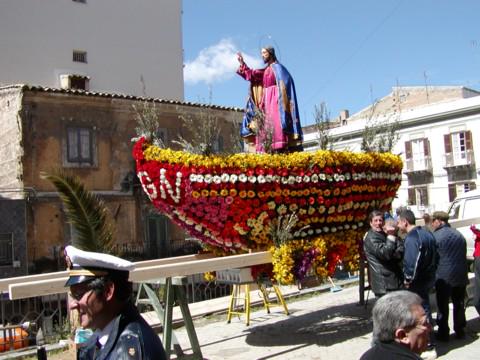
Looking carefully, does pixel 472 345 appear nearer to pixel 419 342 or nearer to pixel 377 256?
pixel 377 256

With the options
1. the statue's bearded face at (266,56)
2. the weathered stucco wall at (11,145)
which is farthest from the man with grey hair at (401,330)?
the weathered stucco wall at (11,145)

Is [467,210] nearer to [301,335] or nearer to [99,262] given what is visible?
[301,335]

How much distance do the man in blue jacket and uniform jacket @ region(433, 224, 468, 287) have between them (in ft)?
2.64

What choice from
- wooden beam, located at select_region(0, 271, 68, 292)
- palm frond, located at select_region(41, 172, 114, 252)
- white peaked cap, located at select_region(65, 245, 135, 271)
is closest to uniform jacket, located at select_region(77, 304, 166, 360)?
white peaked cap, located at select_region(65, 245, 135, 271)

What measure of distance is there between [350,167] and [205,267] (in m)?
2.81

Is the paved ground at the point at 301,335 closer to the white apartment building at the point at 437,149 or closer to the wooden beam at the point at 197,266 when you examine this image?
the wooden beam at the point at 197,266

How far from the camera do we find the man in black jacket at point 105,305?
8.17ft

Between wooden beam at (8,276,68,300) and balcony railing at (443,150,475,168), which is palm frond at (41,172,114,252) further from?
balcony railing at (443,150,475,168)

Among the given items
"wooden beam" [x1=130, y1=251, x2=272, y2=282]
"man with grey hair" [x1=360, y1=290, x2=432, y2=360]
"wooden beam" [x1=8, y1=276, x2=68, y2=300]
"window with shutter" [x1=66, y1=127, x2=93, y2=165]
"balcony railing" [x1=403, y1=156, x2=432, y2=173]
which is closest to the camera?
"man with grey hair" [x1=360, y1=290, x2=432, y2=360]

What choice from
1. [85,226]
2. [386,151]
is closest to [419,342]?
[85,226]

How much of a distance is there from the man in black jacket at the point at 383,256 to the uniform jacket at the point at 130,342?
4608 millimetres

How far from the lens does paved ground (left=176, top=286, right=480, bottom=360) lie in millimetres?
7270

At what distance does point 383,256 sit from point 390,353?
3.98 meters

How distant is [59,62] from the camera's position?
27203 mm
